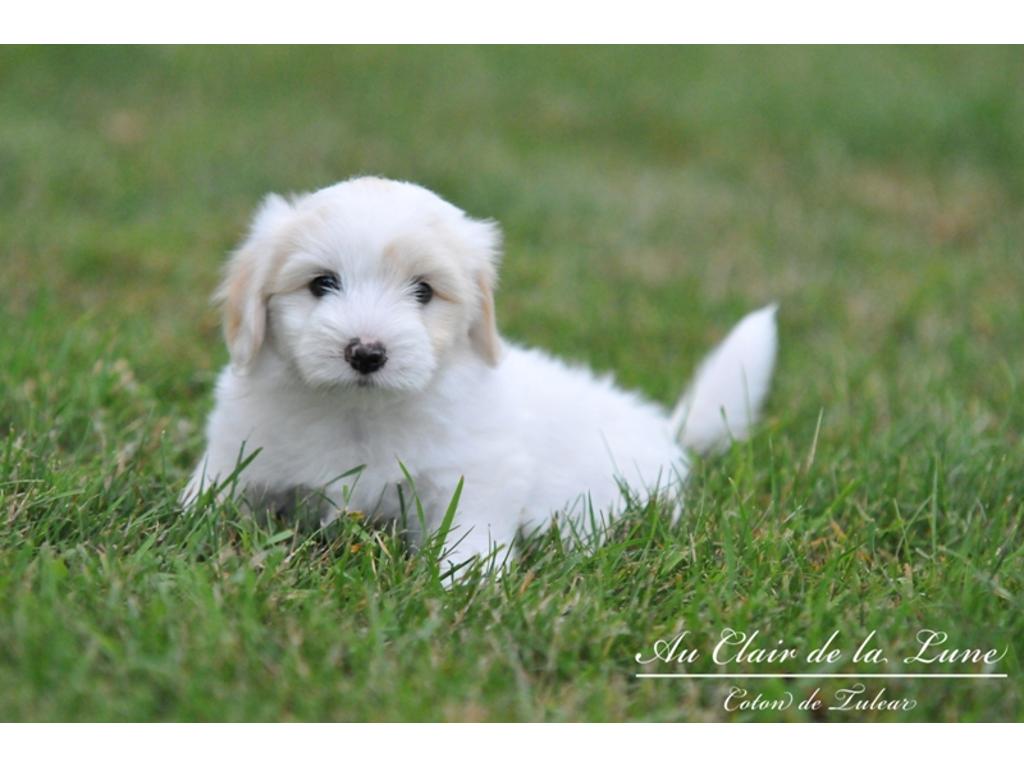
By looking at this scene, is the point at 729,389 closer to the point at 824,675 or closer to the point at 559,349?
the point at 559,349

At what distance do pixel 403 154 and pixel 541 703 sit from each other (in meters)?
5.49

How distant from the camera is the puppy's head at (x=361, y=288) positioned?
2820 mm

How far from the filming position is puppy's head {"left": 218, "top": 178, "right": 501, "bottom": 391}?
2820mm

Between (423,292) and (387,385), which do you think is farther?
(423,292)

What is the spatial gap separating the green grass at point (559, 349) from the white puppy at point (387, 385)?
22 centimetres

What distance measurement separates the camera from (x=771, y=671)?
2.62 m

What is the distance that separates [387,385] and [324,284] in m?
0.33

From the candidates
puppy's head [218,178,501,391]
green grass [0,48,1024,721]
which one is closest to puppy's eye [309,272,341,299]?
puppy's head [218,178,501,391]

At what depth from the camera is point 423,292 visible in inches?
118

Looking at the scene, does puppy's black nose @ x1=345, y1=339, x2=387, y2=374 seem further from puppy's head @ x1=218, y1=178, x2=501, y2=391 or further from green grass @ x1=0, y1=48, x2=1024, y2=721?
green grass @ x1=0, y1=48, x2=1024, y2=721

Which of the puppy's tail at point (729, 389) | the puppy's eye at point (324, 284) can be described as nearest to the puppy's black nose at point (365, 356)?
the puppy's eye at point (324, 284)

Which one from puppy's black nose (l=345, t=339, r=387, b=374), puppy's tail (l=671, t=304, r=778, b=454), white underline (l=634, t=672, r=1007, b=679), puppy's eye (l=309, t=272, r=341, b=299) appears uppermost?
puppy's eye (l=309, t=272, r=341, b=299)

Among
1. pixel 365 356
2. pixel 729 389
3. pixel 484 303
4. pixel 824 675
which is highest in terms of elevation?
pixel 484 303

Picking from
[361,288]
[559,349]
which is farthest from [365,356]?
[559,349]
